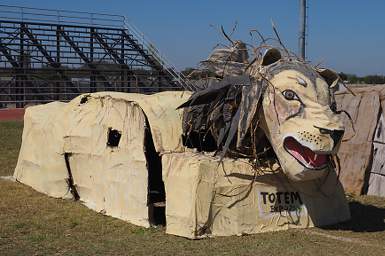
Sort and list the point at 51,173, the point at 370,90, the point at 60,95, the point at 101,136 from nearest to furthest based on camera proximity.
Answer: the point at 101,136, the point at 51,173, the point at 370,90, the point at 60,95

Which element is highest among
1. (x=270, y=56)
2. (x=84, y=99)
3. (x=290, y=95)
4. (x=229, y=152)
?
(x=270, y=56)

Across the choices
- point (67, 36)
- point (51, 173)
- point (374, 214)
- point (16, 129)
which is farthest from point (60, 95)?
point (374, 214)

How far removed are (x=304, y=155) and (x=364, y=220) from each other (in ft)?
7.40

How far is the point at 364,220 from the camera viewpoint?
9117mm

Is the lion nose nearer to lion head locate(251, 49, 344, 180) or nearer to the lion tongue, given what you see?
lion head locate(251, 49, 344, 180)

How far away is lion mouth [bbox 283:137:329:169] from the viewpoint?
7.40 meters

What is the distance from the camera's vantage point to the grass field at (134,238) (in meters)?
7.21

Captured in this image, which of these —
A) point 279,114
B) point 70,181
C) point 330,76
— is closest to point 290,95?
point 279,114

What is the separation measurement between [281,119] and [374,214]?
9.88 ft

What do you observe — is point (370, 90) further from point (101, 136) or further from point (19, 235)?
point (19, 235)

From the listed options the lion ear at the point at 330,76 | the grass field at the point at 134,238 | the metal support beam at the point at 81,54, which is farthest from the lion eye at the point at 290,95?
the metal support beam at the point at 81,54

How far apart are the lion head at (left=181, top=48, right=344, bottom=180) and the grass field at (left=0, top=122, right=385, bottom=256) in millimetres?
856

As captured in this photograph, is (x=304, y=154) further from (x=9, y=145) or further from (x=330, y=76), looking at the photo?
(x=9, y=145)

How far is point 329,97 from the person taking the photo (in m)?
7.77
